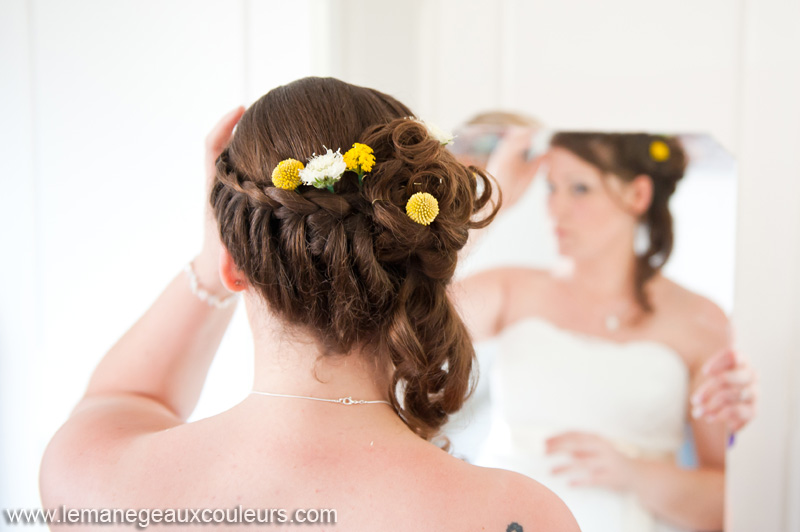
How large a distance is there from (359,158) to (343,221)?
3.6 inches

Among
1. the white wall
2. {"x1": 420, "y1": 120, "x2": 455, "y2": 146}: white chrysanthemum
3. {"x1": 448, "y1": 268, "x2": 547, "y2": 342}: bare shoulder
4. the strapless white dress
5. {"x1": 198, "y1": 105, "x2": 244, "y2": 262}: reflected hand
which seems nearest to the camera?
{"x1": 420, "y1": 120, "x2": 455, "y2": 146}: white chrysanthemum

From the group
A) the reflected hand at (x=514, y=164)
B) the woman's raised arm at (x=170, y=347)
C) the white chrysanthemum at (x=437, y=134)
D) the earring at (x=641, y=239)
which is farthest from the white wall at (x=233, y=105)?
the white chrysanthemum at (x=437, y=134)

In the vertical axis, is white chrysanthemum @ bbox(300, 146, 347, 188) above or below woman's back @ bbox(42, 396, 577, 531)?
above

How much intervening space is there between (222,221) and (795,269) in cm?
202

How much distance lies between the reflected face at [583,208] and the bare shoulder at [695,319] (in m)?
0.20

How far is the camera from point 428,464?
0.81m

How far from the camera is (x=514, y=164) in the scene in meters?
1.75

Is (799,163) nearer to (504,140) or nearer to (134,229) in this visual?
(504,140)

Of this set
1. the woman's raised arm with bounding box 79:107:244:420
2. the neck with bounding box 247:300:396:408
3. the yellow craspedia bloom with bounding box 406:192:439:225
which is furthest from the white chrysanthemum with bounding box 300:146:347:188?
the woman's raised arm with bounding box 79:107:244:420

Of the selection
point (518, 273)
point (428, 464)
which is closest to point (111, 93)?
point (518, 273)

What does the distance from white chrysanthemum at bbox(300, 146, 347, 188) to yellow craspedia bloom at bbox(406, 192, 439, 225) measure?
0.11m

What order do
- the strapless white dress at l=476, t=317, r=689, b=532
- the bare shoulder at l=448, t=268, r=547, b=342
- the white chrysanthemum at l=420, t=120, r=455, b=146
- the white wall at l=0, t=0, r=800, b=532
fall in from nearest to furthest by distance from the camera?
the white chrysanthemum at l=420, t=120, r=455, b=146, the strapless white dress at l=476, t=317, r=689, b=532, the bare shoulder at l=448, t=268, r=547, b=342, the white wall at l=0, t=0, r=800, b=532

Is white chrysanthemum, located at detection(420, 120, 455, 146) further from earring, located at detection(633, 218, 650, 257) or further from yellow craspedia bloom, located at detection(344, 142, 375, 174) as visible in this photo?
earring, located at detection(633, 218, 650, 257)

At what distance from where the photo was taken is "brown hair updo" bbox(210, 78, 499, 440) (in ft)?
2.68
